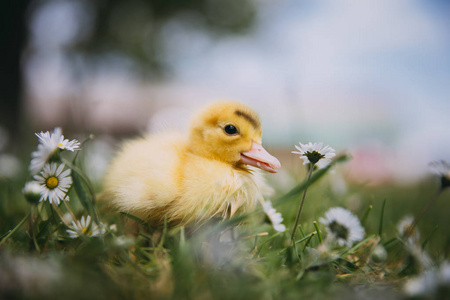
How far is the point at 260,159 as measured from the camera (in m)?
0.96

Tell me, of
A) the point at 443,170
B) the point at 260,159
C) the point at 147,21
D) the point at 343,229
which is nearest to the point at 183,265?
the point at 260,159

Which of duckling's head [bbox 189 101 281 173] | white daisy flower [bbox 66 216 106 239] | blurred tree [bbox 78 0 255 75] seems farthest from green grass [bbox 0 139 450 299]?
blurred tree [bbox 78 0 255 75]

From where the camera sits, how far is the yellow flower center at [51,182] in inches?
34.0

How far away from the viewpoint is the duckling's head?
0.98 metres

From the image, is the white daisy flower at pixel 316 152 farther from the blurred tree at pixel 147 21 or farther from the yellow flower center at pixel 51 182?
the blurred tree at pixel 147 21

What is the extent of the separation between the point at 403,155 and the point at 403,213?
4.31 feet

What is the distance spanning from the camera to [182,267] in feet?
2.27

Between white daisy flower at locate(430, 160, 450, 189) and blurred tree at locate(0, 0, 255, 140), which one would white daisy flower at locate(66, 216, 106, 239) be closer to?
white daisy flower at locate(430, 160, 450, 189)

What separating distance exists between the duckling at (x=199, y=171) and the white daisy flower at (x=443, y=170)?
0.45 meters

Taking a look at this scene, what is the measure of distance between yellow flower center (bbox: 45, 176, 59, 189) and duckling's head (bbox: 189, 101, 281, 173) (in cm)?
41

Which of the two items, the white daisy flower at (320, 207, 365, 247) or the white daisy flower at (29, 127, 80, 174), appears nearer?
the white daisy flower at (29, 127, 80, 174)

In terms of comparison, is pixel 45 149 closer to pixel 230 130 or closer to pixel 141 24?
pixel 230 130

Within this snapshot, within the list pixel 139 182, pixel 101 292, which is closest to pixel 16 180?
pixel 139 182

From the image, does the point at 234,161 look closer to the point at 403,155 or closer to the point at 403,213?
the point at 403,213
